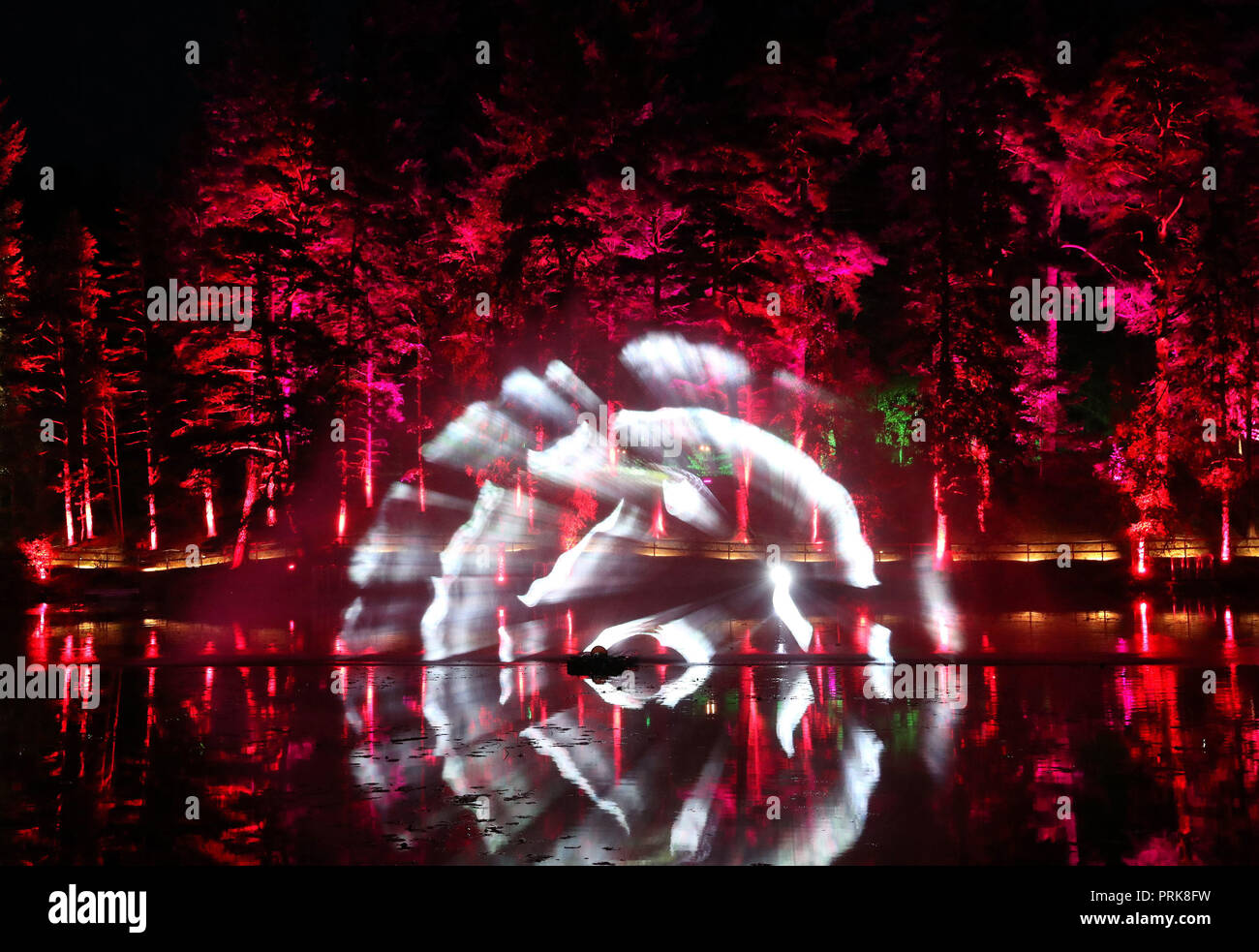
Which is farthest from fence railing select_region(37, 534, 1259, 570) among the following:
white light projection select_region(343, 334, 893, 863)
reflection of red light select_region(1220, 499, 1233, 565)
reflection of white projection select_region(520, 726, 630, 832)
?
reflection of white projection select_region(520, 726, 630, 832)

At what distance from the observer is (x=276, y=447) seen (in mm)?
42844

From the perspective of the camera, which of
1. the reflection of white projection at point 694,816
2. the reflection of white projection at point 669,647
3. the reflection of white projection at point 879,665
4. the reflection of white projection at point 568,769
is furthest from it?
the reflection of white projection at point 879,665

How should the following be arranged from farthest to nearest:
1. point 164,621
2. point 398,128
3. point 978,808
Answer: point 398,128 → point 164,621 → point 978,808

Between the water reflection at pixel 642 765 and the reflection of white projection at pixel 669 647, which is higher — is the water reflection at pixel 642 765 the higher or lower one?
the higher one

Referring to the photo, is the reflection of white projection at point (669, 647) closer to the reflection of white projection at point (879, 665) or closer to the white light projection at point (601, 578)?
the white light projection at point (601, 578)

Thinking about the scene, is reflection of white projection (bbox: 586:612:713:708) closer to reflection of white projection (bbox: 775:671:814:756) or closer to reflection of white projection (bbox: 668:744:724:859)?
reflection of white projection (bbox: 775:671:814:756)

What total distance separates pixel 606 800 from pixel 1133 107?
116 ft

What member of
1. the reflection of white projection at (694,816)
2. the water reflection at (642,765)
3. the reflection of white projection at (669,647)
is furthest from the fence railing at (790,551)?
the reflection of white projection at (694,816)

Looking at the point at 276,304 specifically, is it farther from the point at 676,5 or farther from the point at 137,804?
the point at 137,804

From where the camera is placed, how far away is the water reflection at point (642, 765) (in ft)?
32.8

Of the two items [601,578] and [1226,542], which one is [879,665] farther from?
[1226,542]

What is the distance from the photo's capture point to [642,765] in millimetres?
12969

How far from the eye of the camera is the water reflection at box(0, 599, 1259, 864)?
9.98 m

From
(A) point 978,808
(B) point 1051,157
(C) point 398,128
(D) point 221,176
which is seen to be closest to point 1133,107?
(B) point 1051,157
